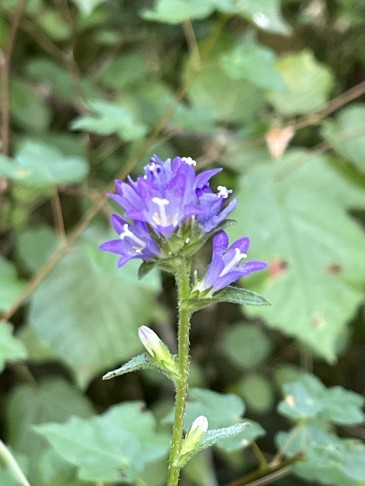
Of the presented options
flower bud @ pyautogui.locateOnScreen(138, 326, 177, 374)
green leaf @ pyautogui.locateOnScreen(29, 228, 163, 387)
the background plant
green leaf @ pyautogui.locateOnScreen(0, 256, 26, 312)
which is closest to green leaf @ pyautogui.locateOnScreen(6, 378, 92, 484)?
the background plant

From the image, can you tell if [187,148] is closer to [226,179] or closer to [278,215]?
[226,179]

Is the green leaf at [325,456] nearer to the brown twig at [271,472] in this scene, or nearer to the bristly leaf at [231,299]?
the brown twig at [271,472]

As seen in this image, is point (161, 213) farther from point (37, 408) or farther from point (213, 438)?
point (37, 408)

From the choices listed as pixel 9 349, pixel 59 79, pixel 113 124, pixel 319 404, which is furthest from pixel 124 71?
pixel 319 404

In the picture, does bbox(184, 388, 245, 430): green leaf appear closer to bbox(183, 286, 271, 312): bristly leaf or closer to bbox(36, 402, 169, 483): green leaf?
bbox(36, 402, 169, 483): green leaf

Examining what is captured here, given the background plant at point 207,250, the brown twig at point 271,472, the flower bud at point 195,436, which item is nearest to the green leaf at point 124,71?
the background plant at point 207,250
